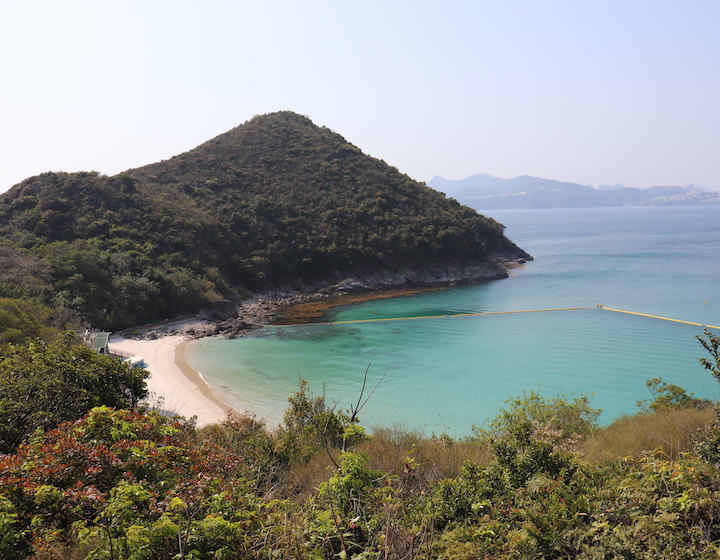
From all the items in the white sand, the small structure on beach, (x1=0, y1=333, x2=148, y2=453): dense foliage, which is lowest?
the white sand

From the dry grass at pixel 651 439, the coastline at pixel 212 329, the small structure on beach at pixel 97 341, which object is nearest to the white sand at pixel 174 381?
the coastline at pixel 212 329

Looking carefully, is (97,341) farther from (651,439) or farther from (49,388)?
(651,439)

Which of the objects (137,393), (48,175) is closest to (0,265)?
(48,175)

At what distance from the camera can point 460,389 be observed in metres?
21.0

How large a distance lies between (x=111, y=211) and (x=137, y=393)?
122ft

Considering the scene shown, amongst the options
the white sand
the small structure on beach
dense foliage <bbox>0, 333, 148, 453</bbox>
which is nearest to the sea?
the white sand

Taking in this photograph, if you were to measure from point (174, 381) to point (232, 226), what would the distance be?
→ 31.1 m

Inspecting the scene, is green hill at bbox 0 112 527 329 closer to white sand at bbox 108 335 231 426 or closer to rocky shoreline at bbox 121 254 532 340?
rocky shoreline at bbox 121 254 532 340

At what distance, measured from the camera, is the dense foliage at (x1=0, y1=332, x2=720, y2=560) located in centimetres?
348

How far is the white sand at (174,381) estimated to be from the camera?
17094mm

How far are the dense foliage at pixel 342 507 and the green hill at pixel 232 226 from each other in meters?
27.6

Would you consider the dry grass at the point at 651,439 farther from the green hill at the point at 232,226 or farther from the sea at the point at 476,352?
the green hill at the point at 232,226

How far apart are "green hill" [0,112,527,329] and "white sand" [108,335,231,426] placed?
425 cm

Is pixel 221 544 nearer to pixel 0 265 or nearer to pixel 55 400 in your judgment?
pixel 55 400
